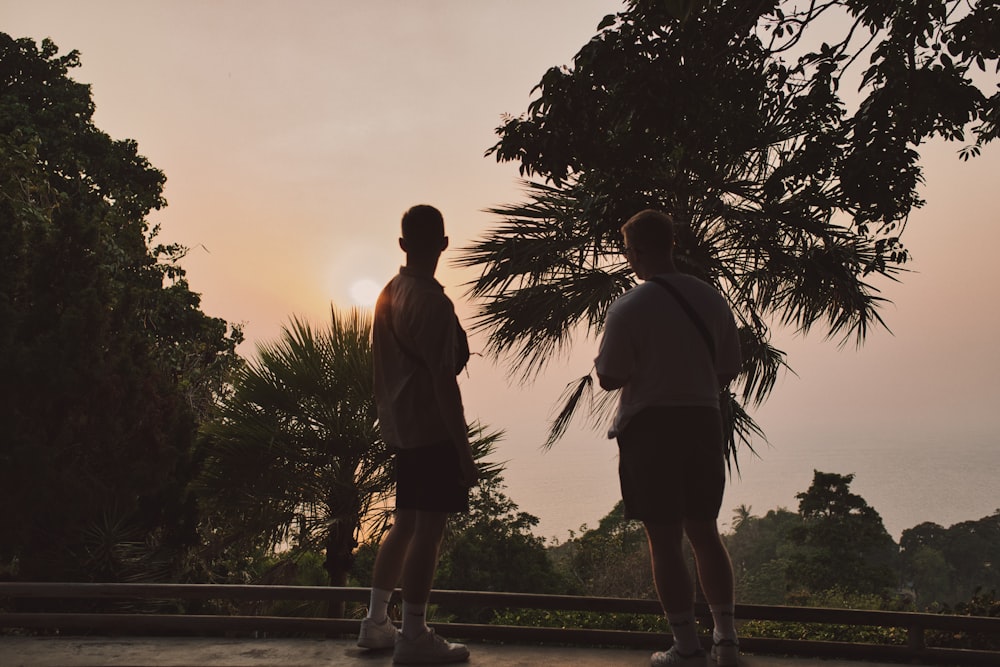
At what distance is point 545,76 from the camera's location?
6047 mm

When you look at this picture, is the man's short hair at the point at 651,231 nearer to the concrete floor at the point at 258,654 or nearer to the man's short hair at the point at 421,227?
the man's short hair at the point at 421,227

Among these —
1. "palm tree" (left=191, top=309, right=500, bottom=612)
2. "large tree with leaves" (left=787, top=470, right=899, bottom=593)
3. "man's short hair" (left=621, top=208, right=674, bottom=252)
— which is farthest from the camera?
"large tree with leaves" (left=787, top=470, right=899, bottom=593)

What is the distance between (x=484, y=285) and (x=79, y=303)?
11.8ft

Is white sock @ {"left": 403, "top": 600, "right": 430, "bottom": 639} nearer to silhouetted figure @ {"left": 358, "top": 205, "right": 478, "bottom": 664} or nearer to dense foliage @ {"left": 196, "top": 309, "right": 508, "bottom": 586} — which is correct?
silhouetted figure @ {"left": 358, "top": 205, "right": 478, "bottom": 664}

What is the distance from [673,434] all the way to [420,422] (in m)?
0.89

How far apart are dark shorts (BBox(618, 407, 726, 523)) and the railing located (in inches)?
32.1

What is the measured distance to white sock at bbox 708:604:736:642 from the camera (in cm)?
297

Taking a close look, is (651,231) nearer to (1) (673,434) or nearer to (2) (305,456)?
(1) (673,434)

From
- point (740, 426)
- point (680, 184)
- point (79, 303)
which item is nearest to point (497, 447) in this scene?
point (740, 426)

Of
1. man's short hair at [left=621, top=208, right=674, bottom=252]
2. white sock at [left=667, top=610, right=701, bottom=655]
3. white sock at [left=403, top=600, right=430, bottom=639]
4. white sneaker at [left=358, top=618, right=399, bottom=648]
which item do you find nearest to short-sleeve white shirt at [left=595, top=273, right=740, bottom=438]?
man's short hair at [left=621, top=208, right=674, bottom=252]

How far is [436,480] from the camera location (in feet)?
9.97

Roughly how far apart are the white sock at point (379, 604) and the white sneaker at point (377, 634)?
0.02 m

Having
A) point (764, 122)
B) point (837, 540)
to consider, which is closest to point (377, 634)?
point (764, 122)

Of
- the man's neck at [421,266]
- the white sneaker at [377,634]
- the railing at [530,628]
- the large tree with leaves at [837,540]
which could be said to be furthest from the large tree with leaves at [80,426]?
the large tree with leaves at [837,540]
